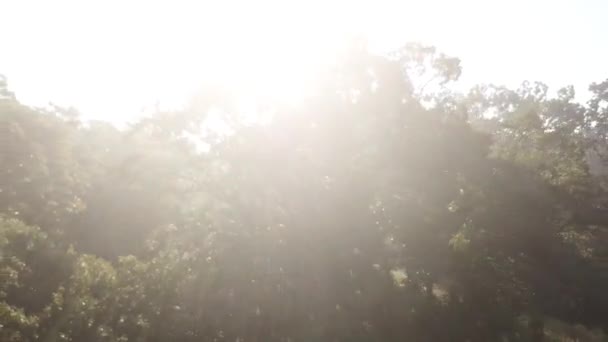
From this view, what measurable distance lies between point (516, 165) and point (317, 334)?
16286 mm

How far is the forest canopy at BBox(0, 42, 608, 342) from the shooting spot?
13883 millimetres

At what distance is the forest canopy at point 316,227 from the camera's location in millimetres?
13883

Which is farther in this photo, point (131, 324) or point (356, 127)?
point (356, 127)

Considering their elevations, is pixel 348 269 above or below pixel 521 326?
above

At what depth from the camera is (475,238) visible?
19.5 metres

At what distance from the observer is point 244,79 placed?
97.1ft

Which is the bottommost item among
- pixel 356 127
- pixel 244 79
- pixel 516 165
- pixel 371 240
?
pixel 371 240

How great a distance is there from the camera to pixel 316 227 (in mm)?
21641

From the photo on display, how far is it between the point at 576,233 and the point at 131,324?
22610 mm

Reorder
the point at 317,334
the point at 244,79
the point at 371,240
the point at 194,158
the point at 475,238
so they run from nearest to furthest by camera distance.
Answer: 1. the point at 317,334
2. the point at 475,238
3. the point at 371,240
4. the point at 194,158
5. the point at 244,79

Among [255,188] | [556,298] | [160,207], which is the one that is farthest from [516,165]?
[160,207]

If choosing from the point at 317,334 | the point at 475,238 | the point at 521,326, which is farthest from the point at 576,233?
the point at 317,334

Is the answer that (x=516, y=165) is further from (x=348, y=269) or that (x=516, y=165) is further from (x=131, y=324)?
(x=131, y=324)

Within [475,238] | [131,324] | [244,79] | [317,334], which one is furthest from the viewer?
[244,79]
